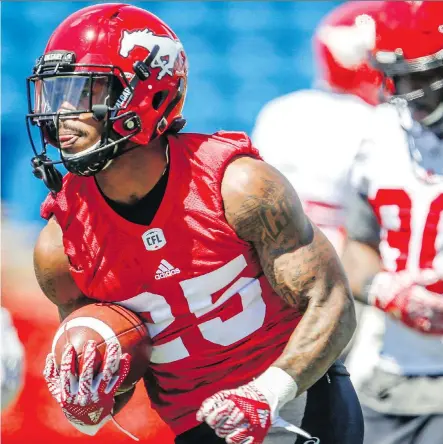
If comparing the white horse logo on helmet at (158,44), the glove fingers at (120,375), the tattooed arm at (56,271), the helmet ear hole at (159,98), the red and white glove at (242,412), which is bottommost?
the glove fingers at (120,375)

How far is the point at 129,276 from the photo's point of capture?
270cm

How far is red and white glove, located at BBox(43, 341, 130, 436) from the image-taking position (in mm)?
2621

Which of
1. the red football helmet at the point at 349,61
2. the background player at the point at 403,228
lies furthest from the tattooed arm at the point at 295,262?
the red football helmet at the point at 349,61

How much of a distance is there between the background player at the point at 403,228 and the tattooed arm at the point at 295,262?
0.68m

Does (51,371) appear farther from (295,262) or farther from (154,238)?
(295,262)

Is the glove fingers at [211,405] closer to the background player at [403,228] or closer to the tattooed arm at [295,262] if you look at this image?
the tattooed arm at [295,262]

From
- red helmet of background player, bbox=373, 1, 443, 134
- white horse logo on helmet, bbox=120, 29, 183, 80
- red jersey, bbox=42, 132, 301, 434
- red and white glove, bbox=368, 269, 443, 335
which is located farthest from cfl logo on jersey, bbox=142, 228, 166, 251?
red helmet of background player, bbox=373, 1, 443, 134

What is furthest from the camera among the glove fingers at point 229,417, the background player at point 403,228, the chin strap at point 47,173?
the background player at point 403,228

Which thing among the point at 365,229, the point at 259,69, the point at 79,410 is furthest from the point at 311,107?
the point at 259,69

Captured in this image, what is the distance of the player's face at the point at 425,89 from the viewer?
3307 mm

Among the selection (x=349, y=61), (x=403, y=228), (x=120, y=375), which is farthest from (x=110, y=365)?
(x=349, y=61)

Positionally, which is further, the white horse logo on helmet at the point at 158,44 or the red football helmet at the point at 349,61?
the red football helmet at the point at 349,61

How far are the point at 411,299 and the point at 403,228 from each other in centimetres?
24

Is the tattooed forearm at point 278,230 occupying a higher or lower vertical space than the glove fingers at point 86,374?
higher
